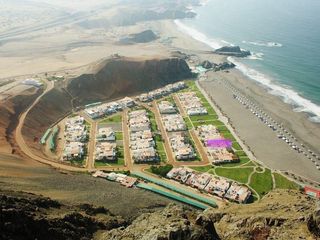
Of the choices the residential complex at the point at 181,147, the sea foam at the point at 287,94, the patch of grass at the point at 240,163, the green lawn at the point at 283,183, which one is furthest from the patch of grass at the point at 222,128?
the sea foam at the point at 287,94

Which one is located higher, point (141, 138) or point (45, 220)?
point (45, 220)

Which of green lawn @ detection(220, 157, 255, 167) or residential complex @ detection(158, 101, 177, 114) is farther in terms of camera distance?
residential complex @ detection(158, 101, 177, 114)

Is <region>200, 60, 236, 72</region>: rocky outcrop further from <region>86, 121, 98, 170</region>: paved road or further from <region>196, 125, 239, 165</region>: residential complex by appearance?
<region>86, 121, 98, 170</region>: paved road

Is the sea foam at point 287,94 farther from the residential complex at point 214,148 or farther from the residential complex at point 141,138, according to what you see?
the residential complex at point 141,138

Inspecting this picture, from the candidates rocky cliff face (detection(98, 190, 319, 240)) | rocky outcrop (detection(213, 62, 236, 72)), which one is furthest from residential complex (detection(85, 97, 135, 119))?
rocky cliff face (detection(98, 190, 319, 240))

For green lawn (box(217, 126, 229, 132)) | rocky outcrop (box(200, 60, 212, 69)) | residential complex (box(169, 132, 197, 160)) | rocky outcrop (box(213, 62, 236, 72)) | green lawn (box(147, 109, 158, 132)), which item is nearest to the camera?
residential complex (box(169, 132, 197, 160))

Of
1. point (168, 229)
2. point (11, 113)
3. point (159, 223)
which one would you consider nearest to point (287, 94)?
point (11, 113)

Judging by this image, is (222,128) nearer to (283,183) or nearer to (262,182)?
(262,182)
